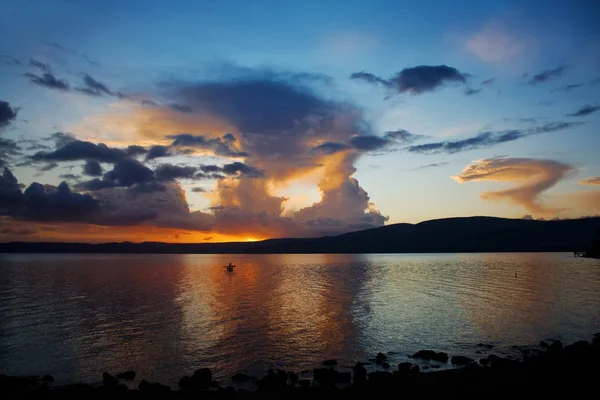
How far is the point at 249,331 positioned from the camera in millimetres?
40969

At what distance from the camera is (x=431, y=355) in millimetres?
30969

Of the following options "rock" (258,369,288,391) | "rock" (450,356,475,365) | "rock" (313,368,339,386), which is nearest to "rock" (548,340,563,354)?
"rock" (450,356,475,365)

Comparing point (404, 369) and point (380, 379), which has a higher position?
point (380, 379)

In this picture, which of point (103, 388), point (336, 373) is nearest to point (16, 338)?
point (103, 388)

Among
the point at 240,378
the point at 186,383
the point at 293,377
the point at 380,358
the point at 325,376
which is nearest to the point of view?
the point at 186,383

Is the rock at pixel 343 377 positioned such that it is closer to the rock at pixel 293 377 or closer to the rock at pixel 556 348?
the rock at pixel 293 377

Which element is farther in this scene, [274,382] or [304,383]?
[304,383]

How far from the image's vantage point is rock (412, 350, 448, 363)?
3040cm

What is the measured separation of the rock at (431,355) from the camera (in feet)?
99.7

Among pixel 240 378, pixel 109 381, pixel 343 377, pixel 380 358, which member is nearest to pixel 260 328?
pixel 240 378

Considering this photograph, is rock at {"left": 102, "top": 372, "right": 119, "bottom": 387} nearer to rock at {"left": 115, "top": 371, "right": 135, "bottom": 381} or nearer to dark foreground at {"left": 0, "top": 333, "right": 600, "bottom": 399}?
dark foreground at {"left": 0, "top": 333, "right": 600, "bottom": 399}

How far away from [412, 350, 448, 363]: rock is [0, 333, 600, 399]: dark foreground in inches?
107

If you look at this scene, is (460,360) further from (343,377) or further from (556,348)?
(343,377)

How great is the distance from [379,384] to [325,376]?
449 cm
